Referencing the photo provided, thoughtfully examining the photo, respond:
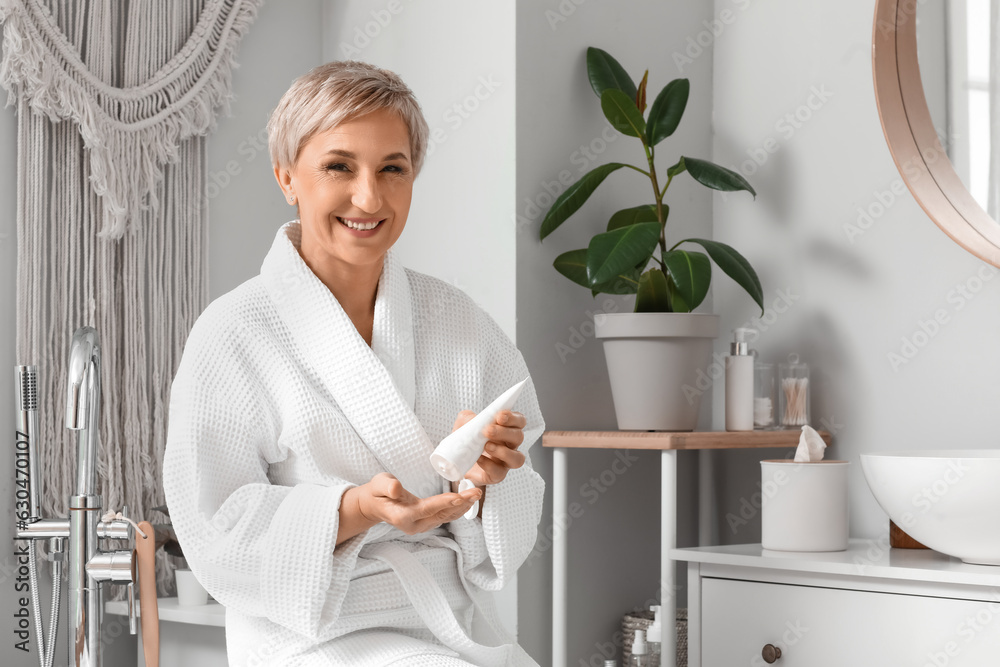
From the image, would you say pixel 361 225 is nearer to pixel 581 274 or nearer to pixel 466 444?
pixel 466 444

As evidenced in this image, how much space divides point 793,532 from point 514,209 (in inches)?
27.3

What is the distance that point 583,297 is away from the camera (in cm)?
188

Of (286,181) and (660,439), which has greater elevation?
(286,181)

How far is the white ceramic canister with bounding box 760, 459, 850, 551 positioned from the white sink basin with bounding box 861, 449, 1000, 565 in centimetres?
11

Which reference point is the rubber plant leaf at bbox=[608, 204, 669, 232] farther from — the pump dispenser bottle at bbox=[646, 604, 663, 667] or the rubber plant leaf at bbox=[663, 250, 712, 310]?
the pump dispenser bottle at bbox=[646, 604, 663, 667]

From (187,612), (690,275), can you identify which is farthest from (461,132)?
(187,612)

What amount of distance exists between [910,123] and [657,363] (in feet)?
1.92

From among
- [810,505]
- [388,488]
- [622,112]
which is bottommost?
[810,505]

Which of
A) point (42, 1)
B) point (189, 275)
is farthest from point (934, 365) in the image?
point (42, 1)

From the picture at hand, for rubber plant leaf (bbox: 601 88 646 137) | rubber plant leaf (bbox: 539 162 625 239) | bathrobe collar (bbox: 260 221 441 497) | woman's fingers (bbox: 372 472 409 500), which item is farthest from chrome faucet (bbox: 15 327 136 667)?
rubber plant leaf (bbox: 601 88 646 137)

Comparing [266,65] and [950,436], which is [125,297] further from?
[950,436]

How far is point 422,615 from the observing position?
43.1 inches

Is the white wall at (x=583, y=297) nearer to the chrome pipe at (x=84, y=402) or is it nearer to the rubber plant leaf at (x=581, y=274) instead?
the rubber plant leaf at (x=581, y=274)

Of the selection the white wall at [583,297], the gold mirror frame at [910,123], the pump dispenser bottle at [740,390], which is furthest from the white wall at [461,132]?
the gold mirror frame at [910,123]
